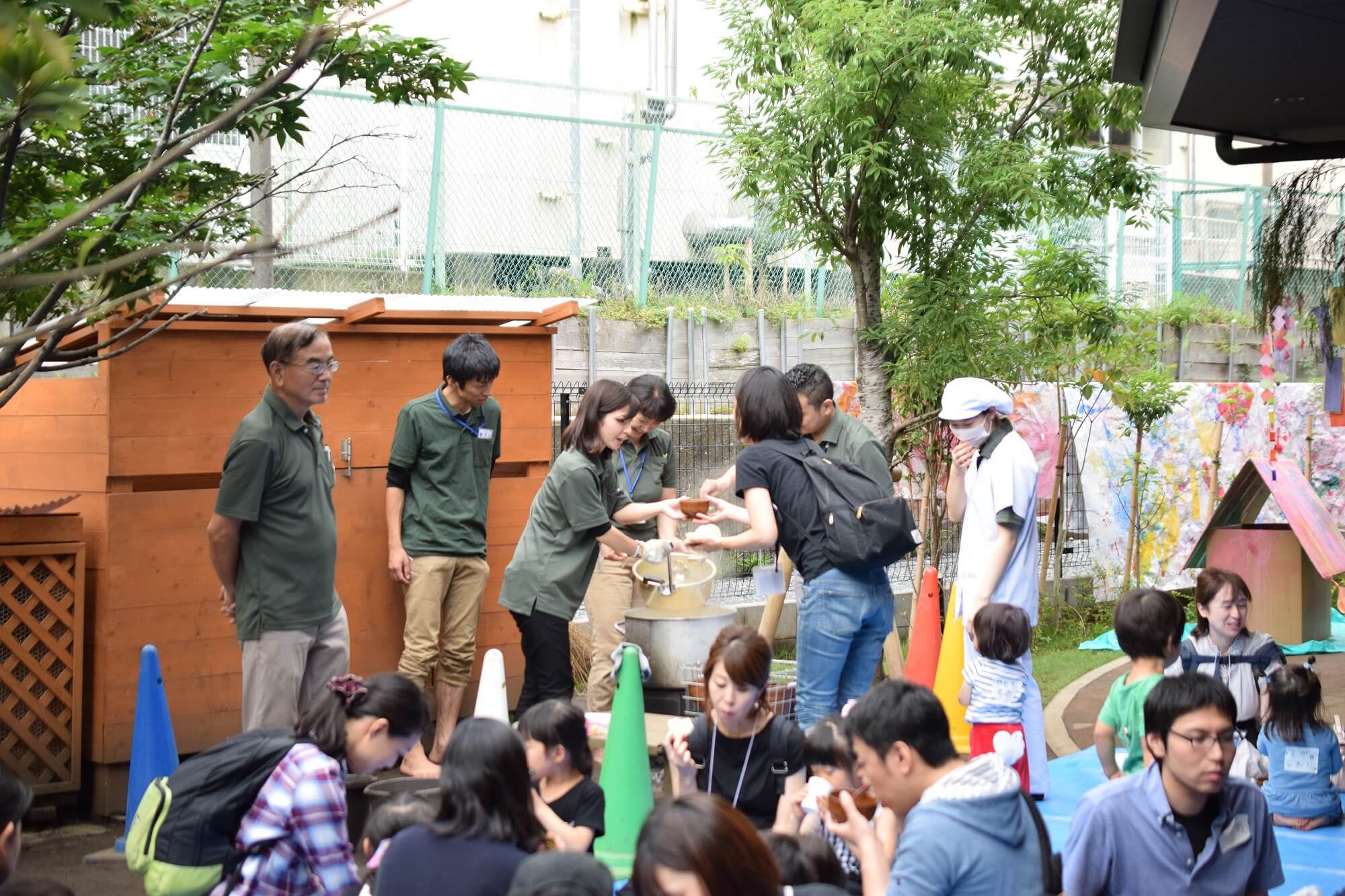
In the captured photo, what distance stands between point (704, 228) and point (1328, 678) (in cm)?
748

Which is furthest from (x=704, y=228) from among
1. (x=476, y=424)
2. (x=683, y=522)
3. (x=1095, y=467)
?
(x=476, y=424)

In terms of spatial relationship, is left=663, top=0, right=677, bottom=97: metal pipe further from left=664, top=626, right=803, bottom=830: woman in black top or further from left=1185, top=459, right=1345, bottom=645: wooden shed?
left=664, top=626, right=803, bottom=830: woman in black top

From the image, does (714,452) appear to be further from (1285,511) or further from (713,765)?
(713,765)

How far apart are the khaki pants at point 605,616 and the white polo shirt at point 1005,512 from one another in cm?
203

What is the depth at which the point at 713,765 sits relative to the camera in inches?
184

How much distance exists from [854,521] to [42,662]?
12.4 ft

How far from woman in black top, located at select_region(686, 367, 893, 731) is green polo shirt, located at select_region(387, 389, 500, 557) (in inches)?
77.9

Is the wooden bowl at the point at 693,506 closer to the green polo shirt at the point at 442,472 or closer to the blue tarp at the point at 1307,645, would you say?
the green polo shirt at the point at 442,472

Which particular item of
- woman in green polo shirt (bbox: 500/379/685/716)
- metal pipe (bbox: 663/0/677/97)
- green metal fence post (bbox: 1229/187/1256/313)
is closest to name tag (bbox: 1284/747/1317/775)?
woman in green polo shirt (bbox: 500/379/685/716)

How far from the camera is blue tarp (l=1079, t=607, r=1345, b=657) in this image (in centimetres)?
1013

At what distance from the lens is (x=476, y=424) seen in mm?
7035

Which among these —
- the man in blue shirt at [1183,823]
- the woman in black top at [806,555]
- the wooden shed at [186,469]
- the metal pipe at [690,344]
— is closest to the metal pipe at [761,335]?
the metal pipe at [690,344]

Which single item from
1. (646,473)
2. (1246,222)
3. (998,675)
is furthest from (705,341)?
(1246,222)

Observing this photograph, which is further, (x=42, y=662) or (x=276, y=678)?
(x=42, y=662)
